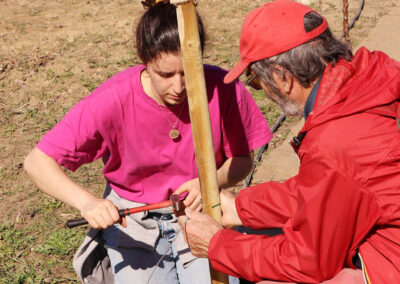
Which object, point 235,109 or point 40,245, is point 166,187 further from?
point 40,245

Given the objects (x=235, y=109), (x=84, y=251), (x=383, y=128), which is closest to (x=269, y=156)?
(x=235, y=109)

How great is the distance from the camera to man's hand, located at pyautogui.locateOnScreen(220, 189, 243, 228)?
9.28 ft

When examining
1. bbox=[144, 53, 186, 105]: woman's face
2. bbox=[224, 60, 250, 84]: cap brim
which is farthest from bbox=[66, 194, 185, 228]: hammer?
bbox=[224, 60, 250, 84]: cap brim

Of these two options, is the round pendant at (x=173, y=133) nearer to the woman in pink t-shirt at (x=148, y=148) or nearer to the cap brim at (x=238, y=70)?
the woman in pink t-shirt at (x=148, y=148)

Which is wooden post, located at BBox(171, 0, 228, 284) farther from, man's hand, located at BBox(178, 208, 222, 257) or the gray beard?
the gray beard

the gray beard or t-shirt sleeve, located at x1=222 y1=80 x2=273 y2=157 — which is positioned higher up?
the gray beard

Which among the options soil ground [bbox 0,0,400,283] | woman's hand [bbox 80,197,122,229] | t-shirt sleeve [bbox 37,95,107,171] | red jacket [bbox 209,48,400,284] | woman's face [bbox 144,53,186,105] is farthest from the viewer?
soil ground [bbox 0,0,400,283]

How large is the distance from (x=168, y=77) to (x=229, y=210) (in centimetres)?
72

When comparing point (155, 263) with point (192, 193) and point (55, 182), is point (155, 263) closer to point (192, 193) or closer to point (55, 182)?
point (192, 193)

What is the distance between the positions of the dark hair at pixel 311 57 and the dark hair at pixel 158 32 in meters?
0.49

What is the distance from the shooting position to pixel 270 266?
7.57ft

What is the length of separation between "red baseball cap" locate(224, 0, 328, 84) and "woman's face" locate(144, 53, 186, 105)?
0.96 feet

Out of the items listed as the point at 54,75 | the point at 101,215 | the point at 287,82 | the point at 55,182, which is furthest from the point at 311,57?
the point at 54,75

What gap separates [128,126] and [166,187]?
15.7 inches
